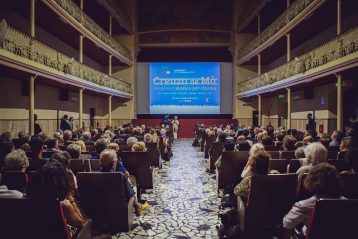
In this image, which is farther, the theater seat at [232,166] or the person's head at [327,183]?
the theater seat at [232,166]

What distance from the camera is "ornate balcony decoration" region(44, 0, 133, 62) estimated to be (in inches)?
612

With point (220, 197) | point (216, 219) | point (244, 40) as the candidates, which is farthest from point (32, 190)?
point (244, 40)

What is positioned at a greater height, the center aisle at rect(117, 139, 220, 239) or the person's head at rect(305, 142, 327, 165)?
the person's head at rect(305, 142, 327, 165)

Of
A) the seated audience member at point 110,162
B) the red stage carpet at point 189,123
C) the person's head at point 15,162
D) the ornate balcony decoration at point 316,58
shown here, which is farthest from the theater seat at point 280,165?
the red stage carpet at point 189,123

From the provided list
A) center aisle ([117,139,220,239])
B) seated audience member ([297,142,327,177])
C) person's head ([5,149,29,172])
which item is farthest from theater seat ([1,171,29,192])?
seated audience member ([297,142,327,177])

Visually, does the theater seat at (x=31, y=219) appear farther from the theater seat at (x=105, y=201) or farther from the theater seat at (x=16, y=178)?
the theater seat at (x=105, y=201)

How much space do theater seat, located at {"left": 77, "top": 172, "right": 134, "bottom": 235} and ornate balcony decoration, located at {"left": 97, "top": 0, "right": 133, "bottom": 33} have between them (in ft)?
61.1

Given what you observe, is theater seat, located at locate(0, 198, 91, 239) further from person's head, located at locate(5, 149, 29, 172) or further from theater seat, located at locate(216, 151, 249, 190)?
theater seat, located at locate(216, 151, 249, 190)

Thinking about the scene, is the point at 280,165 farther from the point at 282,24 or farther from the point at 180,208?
the point at 282,24

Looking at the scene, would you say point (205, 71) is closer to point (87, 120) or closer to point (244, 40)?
point (244, 40)

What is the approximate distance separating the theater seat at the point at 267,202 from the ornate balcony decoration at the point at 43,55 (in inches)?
342

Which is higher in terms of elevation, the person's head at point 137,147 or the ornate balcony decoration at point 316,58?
the ornate balcony decoration at point 316,58

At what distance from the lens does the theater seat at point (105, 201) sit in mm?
4484

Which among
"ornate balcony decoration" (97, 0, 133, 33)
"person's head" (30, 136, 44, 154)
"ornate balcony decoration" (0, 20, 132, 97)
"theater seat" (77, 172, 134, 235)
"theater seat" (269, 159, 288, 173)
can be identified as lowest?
"theater seat" (77, 172, 134, 235)
